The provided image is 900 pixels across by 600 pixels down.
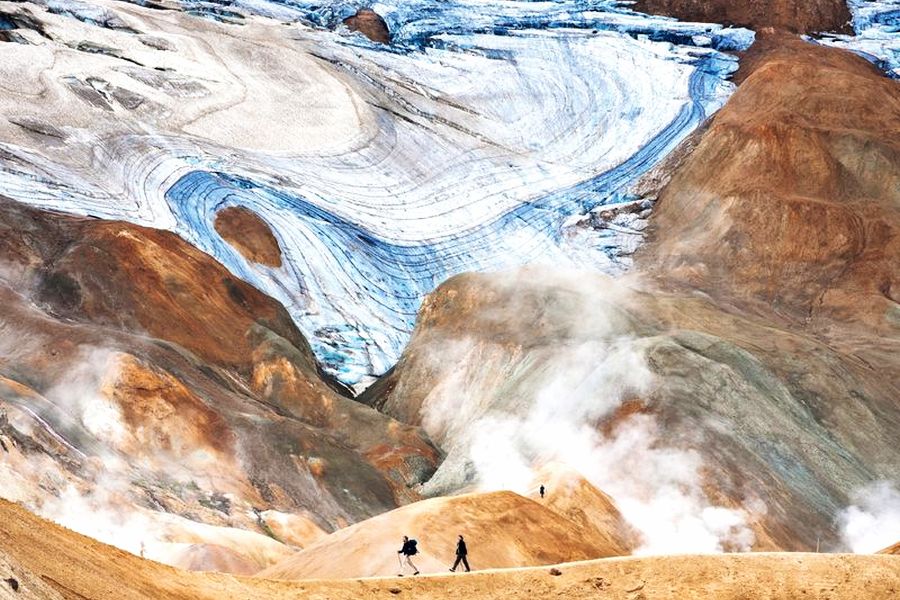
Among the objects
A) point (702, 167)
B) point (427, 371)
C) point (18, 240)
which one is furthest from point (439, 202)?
point (18, 240)

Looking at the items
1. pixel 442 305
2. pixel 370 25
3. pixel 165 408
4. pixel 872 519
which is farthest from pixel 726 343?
pixel 370 25

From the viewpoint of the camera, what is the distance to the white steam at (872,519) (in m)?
40.0

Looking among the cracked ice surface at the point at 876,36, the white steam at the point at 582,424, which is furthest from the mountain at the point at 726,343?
the cracked ice surface at the point at 876,36

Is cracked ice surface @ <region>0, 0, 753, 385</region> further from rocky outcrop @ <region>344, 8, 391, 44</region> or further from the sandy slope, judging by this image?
the sandy slope

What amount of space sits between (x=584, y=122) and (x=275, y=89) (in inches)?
704

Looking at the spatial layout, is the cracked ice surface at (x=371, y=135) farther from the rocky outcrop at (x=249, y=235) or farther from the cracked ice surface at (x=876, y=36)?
the cracked ice surface at (x=876, y=36)

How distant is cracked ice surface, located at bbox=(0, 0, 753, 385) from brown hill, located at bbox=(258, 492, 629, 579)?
2286 cm

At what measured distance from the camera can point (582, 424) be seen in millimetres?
44469

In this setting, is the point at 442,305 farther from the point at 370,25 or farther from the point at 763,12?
the point at 763,12

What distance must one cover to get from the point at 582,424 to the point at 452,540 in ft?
49.9

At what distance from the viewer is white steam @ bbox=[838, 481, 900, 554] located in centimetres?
4003

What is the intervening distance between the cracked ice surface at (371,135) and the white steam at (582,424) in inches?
257

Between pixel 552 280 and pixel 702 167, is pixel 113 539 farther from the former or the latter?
pixel 702 167

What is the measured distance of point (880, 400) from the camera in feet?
161
